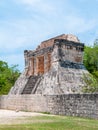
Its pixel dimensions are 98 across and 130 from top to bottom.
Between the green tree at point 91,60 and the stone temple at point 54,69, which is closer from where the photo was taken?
the stone temple at point 54,69

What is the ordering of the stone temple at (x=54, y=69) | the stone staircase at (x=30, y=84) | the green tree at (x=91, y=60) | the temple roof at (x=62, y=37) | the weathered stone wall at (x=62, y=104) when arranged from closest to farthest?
the weathered stone wall at (x=62, y=104) < the stone temple at (x=54, y=69) < the stone staircase at (x=30, y=84) < the temple roof at (x=62, y=37) < the green tree at (x=91, y=60)

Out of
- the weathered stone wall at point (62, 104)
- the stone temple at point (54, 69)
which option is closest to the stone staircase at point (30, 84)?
the stone temple at point (54, 69)

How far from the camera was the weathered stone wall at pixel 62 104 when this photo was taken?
12.4 metres

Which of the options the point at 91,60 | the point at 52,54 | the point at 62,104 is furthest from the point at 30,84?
the point at 91,60

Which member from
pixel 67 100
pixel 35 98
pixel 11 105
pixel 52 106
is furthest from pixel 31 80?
pixel 67 100

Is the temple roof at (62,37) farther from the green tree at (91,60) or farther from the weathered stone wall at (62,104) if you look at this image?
the green tree at (91,60)

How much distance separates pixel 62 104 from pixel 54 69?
4.47m

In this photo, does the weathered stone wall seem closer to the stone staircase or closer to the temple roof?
the stone staircase

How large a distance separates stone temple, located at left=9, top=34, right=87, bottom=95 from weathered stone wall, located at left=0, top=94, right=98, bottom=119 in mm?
884

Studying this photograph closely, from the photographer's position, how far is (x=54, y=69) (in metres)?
18.3

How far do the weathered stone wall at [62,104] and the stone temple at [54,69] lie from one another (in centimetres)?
88

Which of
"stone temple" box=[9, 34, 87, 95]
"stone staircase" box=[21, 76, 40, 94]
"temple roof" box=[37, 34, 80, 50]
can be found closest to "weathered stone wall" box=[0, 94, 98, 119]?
"stone staircase" box=[21, 76, 40, 94]

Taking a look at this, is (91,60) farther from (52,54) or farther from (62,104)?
(62,104)

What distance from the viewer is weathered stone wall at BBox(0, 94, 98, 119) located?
12409 mm
